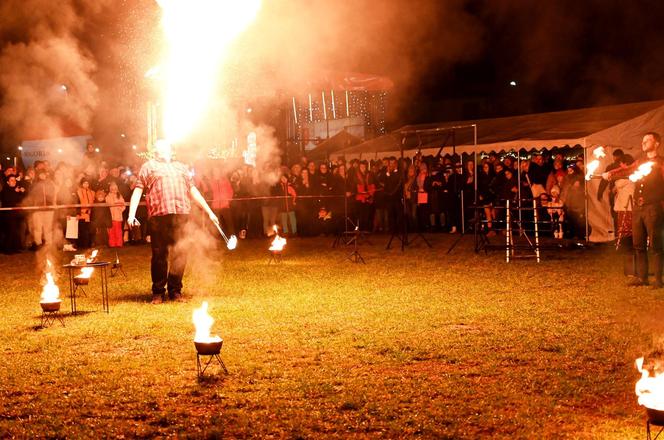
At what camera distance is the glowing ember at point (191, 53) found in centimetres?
1491

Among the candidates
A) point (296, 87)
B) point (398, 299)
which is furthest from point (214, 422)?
point (296, 87)

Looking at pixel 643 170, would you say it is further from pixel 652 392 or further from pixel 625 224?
pixel 652 392

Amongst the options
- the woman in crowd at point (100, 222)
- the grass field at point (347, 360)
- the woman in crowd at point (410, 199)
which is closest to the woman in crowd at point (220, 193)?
the woman in crowd at point (100, 222)

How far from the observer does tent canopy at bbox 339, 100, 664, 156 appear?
56.9 feet

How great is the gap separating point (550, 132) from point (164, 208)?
39.6 feet

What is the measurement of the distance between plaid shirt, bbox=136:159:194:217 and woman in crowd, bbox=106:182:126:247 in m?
9.47

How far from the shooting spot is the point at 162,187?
10.1 metres

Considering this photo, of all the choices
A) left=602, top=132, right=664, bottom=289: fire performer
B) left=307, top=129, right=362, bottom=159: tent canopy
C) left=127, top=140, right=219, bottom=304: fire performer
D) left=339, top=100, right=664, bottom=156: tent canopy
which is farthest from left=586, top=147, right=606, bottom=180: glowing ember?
left=307, top=129, right=362, bottom=159: tent canopy

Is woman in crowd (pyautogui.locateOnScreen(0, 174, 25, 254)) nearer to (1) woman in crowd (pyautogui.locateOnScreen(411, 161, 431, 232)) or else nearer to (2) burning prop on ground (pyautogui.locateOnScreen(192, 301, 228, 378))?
(1) woman in crowd (pyautogui.locateOnScreen(411, 161, 431, 232))

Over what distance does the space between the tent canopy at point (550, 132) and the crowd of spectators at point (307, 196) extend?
0.62 metres

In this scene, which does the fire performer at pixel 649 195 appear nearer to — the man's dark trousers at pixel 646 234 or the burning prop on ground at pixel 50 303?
the man's dark trousers at pixel 646 234

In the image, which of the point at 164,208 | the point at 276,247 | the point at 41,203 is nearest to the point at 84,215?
the point at 41,203

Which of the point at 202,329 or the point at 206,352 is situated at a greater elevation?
the point at 202,329

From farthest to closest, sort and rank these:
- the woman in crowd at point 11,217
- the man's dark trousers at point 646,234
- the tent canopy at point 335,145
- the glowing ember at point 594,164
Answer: the tent canopy at point 335,145
the woman in crowd at point 11,217
the glowing ember at point 594,164
the man's dark trousers at point 646,234
